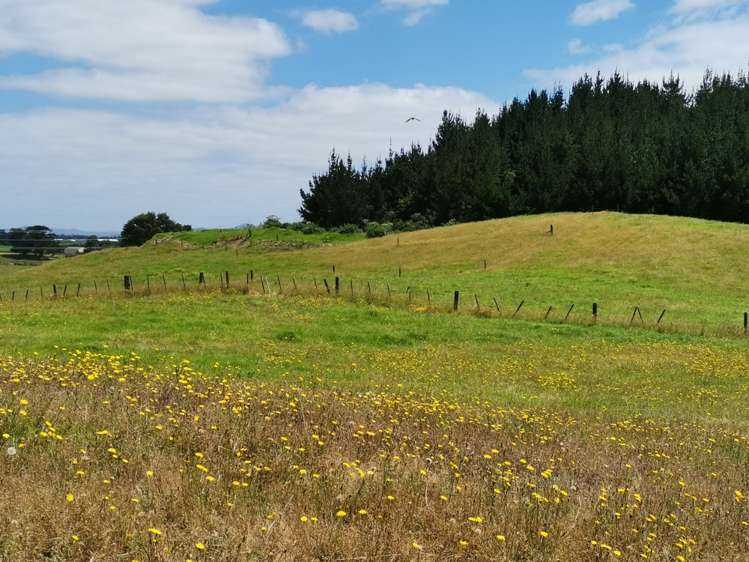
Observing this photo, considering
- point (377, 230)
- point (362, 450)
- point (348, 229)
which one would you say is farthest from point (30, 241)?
point (362, 450)

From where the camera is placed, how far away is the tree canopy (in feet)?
472

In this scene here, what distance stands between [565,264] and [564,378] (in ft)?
142

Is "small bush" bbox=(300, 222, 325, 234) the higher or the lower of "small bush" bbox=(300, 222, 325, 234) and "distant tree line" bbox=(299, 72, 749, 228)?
the lower

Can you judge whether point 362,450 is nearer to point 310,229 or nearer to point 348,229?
point 310,229

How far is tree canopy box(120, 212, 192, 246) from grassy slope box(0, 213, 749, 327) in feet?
167

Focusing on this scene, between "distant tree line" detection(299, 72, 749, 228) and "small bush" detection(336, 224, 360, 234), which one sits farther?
"small bush" detection(336, 224, 360, 234)

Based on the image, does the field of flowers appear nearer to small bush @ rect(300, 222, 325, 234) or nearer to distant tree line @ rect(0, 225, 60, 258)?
small bush @ rect(300, 222, 325, 234)

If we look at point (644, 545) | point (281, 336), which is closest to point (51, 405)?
point (644, 545)

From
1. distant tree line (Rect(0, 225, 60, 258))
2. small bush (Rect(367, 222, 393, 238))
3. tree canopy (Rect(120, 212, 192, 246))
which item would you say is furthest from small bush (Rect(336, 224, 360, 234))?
distant tree line (Rect(0, 225, 60, 258))

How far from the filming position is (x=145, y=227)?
146 m

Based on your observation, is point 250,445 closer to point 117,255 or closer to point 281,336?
point 281,336

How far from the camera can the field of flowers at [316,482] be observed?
5062 mm

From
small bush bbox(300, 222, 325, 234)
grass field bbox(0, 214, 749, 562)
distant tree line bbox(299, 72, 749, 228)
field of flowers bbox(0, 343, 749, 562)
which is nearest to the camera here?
field of flowers bbox(0, 343, 749, 562)

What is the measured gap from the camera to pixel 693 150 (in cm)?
9500
